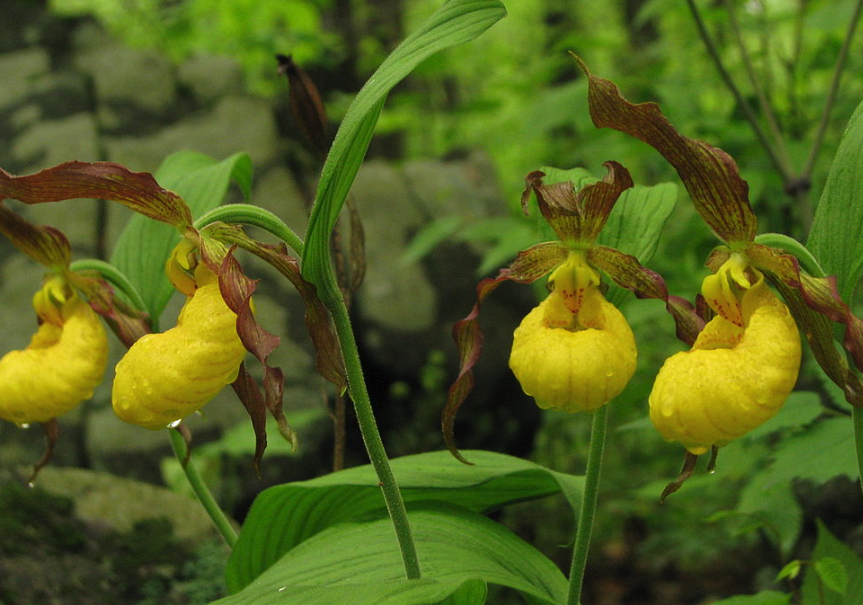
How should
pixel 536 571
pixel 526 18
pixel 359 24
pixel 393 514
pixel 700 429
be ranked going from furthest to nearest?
pixel 526 18 < pixel 359 24 < pixel 536 571 < pixel 393 514 < pixel 700 429

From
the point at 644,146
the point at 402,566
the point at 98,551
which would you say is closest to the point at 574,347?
the point at 402,566

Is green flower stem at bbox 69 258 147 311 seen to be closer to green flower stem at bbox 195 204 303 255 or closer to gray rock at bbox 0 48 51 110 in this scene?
green flower stem at bbox 195 204 303 255

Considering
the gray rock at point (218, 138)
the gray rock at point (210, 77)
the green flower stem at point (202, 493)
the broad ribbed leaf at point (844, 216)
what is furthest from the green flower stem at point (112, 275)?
the gray rock at point (210, 77)

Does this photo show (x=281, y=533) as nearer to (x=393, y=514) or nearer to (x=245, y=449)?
(x=393, y=514)

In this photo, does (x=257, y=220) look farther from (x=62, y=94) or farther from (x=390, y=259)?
(x=62, y=94)

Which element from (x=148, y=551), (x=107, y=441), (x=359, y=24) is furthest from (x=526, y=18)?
(x=148, y=551)
